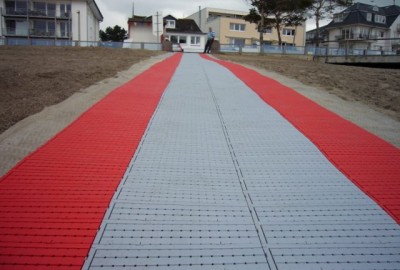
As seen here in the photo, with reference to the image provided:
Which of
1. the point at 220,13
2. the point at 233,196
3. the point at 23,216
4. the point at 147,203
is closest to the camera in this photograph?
the point at 23,216

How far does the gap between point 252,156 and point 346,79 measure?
32.2ft

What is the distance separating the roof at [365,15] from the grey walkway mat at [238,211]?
2607 inches

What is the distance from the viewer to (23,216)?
3.28 metres

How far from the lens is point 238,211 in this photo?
3566mm

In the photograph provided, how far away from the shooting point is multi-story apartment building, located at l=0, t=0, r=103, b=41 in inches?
1889

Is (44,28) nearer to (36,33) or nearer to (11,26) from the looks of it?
(36,33)

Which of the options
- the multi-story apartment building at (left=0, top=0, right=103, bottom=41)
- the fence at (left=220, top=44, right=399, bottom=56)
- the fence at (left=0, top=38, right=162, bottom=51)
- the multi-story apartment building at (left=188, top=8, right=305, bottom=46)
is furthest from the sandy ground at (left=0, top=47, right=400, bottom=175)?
the multi-story apartment building at (left=188, top=8, right=305, bottom=46)

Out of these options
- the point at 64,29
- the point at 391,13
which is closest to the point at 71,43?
the point at 64,29

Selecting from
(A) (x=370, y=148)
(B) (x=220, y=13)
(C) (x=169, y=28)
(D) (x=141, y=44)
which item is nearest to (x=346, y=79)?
(A) (x=370, y=148)

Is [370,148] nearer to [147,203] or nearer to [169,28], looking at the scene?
[147,203]

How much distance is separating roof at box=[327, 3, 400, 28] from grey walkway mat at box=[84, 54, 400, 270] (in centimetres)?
6621

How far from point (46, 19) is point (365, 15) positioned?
5513 centimetres

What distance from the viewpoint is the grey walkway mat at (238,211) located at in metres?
2.87

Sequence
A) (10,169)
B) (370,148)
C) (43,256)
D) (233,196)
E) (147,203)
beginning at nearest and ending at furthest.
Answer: (43,256)
(147,203)
(233,196)
(10,169)
(370,148)
